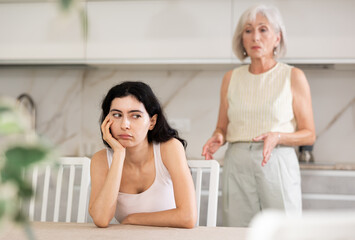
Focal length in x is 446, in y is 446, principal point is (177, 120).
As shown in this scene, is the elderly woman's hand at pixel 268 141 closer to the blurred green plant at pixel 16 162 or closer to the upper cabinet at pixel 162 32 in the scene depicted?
the upper cabinet at pixel 162 32

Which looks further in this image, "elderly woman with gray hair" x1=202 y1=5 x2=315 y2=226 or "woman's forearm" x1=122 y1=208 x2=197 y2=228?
"elderly woman with gray hair" x1=202 y1=5 x2=315 y2=226

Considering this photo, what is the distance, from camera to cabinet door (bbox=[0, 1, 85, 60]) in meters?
2.80

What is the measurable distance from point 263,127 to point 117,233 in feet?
3.12

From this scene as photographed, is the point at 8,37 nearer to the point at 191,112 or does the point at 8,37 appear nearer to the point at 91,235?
the point at 191,112

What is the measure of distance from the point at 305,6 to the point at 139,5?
0.99 meters

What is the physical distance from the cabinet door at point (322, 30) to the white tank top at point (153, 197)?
1456mm

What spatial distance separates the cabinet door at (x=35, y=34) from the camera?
2.80 meters

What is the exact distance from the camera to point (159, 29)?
2.71m

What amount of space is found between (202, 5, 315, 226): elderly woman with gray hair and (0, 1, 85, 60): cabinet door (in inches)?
52.2

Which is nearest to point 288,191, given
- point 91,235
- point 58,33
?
point 91,235

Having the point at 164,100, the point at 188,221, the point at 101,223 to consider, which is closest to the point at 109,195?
the point at 101,223

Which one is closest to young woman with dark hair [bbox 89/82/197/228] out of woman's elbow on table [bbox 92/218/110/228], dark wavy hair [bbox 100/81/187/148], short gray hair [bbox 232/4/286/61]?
dark wavy hair [bbox 100/81/187/148]

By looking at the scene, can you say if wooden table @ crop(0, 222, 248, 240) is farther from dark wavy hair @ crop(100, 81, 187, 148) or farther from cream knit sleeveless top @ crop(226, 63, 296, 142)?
cream knit sleeveless top @ crop(226, 63, 296, 142)

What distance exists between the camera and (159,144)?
1474 millimetres
